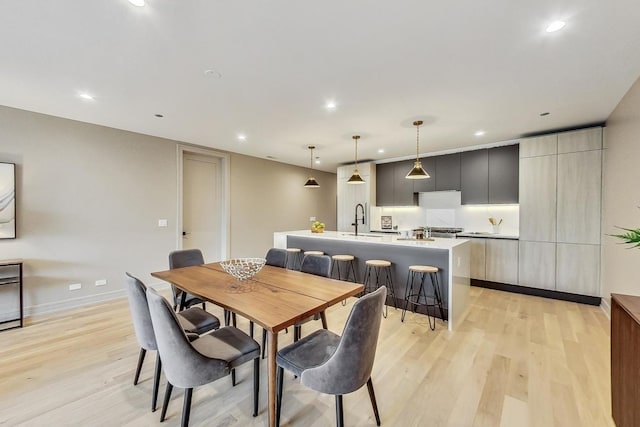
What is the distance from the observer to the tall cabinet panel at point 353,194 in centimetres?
625

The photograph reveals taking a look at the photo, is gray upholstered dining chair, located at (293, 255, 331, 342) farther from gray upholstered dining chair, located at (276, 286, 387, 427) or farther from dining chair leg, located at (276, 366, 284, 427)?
gray upholstered dining chair, located at (276, 286, 387, 427)

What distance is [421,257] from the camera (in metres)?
3.46

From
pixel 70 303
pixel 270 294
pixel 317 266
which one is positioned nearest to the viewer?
pixel 270 294

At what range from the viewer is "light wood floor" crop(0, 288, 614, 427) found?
173cm

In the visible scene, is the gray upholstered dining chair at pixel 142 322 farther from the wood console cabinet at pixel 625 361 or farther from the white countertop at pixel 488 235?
the white countertop at pixel 488 235

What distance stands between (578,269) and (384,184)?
3624 millimetres

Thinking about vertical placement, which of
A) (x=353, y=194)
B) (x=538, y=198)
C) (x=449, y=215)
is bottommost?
(x=449, y=215)

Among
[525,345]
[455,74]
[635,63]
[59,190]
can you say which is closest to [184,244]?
[59,190]

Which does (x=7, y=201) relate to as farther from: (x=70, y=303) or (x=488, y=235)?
(x=488, y=235)

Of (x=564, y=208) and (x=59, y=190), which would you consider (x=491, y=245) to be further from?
(x=59, y=190)

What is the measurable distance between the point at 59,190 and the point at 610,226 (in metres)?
7.19

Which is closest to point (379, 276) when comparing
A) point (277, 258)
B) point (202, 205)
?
point (277, 258)

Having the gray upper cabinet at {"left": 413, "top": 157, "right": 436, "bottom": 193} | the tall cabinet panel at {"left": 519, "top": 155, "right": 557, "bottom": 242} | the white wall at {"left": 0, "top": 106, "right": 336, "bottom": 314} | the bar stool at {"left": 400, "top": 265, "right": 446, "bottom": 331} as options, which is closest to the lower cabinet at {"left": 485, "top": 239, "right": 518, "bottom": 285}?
the tall cabinet panel at {"left": 519, "top": 155, "right": 557, "bottom": 242}

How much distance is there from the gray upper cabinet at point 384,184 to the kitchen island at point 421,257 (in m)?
2.42
